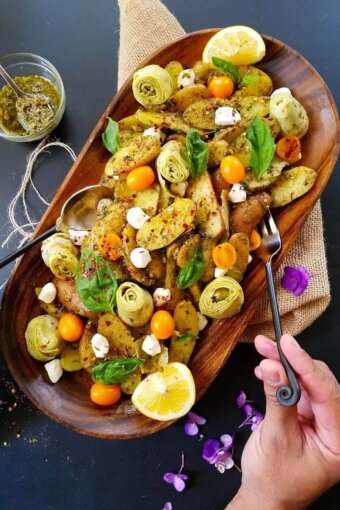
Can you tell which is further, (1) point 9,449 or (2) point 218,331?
(1) point 9,449

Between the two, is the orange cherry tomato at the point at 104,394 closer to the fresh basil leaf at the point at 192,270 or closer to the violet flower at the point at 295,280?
the fresh basil leaf at the point at 192,270

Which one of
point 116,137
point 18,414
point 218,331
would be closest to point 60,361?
point 18,414

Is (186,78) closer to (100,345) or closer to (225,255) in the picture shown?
(225,255)

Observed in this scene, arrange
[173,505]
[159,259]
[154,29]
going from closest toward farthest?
[159,259] < [173,505] < [154,29]

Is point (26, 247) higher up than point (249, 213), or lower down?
higher up

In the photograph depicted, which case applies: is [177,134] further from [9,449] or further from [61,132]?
[9,449]

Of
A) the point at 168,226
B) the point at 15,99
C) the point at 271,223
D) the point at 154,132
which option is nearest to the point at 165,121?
the point at 154,132

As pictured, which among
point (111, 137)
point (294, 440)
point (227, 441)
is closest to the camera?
point (294, 440)
